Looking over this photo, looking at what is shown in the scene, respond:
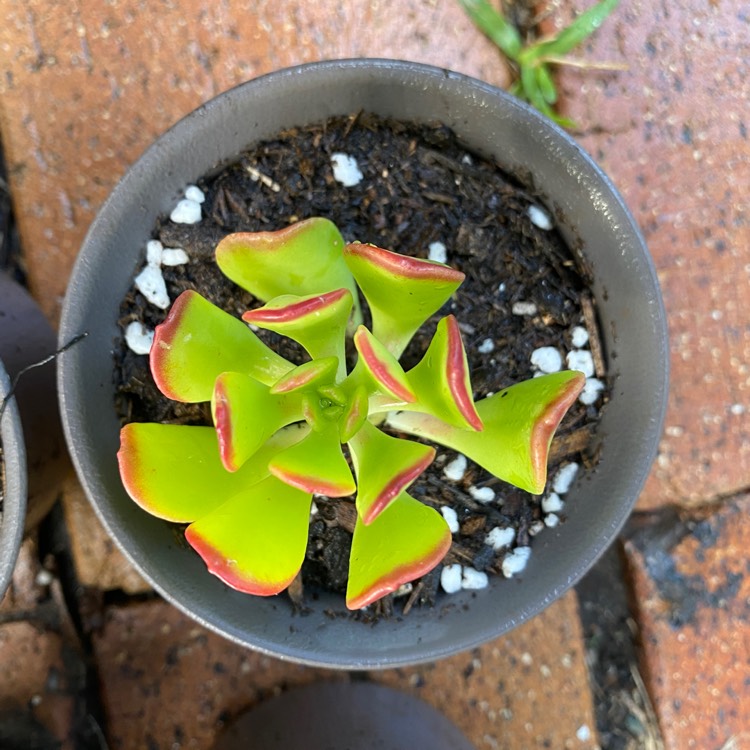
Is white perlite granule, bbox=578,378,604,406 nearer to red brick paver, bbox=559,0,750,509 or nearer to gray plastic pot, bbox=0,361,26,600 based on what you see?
red brick paver, bbox=559,0,750,509

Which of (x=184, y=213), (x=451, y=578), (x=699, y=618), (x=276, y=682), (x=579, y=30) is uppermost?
(x=579, y=30)

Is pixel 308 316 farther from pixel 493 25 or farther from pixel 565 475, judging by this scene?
pixel 493 25

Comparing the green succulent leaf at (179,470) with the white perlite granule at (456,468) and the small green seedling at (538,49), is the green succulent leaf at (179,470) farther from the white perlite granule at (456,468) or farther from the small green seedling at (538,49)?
the small green seedling at (538,49)

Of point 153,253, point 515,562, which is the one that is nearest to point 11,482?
point 153,253

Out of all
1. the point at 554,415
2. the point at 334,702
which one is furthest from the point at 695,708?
the point at 554,415

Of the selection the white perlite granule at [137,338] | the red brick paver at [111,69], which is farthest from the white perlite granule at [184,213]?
the red brick paver at [111,69]
